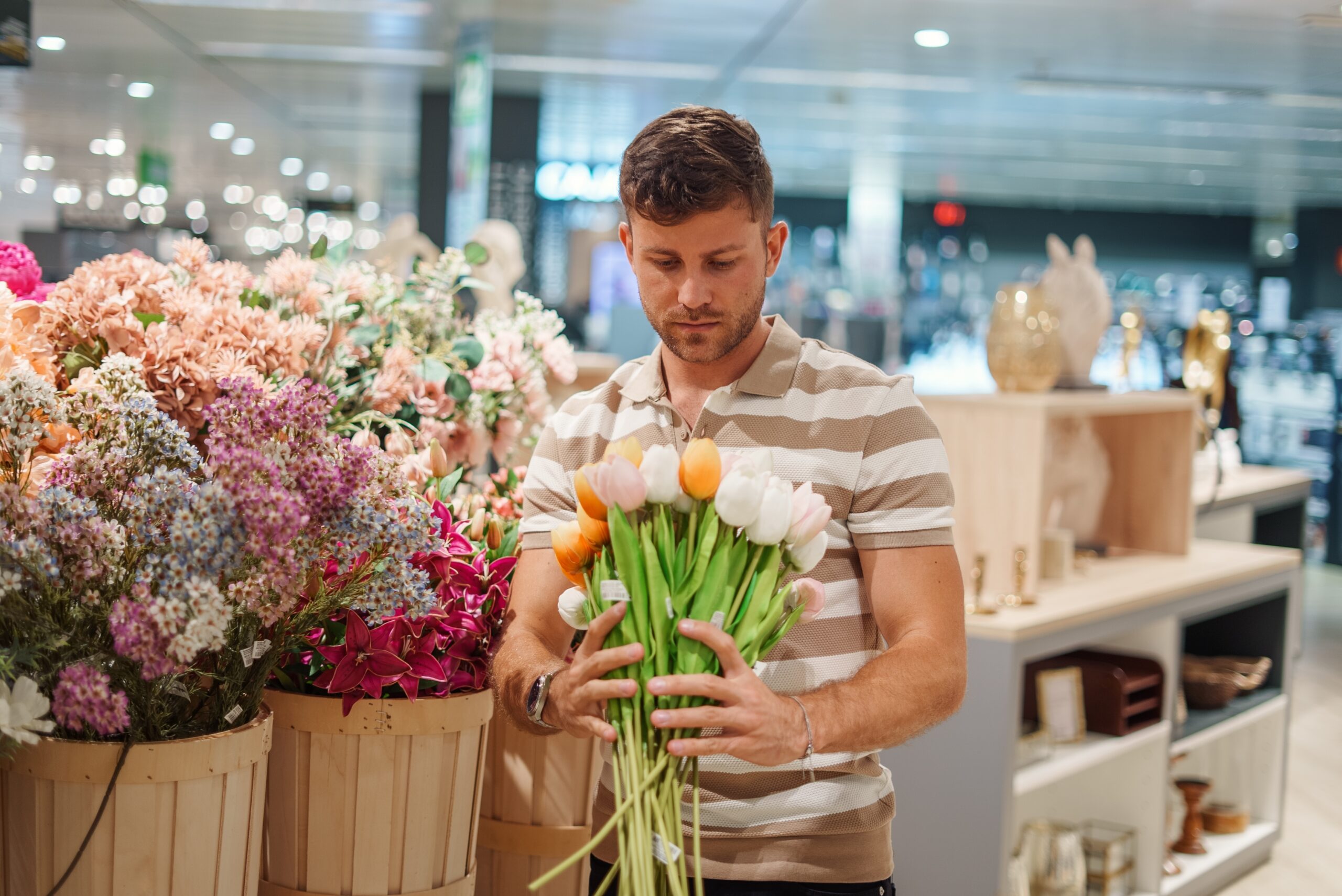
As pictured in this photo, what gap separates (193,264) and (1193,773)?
3882 millimetres

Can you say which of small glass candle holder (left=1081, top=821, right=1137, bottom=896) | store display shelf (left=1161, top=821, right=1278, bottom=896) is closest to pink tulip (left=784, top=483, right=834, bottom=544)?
small glass candle holder (left=1081, top=821, right=1137, bottom=896)

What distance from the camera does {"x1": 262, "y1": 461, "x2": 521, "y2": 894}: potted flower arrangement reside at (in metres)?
1.31

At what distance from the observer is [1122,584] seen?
347 cm

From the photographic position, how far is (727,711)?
1.08m

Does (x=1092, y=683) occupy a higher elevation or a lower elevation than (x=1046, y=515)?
lower

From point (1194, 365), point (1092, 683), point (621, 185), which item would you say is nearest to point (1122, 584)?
point (1092, 683)

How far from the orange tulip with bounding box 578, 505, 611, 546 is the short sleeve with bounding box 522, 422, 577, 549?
11.8 inches

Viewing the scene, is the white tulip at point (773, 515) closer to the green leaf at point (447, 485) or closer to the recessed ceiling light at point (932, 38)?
the green leaf at point (447, 485)

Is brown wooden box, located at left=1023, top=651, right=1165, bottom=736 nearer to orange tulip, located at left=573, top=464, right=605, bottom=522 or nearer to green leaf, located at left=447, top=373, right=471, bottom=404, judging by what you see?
green leaf, located at left=447, top=373, right=471, bottom=404

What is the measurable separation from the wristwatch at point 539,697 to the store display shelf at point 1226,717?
2.89 metres

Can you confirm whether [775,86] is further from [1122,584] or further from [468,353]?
[468,353]

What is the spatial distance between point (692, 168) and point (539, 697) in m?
0.59

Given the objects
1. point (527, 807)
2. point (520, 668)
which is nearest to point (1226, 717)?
point (527, 807)

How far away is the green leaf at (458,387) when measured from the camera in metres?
1.81
